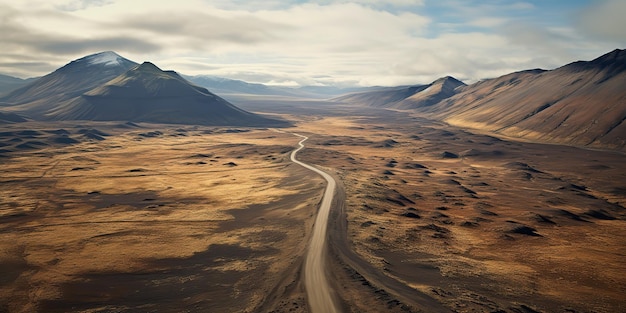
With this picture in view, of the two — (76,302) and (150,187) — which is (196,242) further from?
(150,187)

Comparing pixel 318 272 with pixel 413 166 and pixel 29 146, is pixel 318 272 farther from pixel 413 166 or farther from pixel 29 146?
pixel 29 146

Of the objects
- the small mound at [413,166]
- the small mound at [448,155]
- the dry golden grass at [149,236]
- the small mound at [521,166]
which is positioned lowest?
the dry golden grass at [149,236]

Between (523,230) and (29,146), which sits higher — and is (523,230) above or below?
below

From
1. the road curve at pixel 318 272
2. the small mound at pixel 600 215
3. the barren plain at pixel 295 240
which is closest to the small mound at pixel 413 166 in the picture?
the barren plain at pixel 295 240

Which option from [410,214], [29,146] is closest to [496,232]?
[410,214]

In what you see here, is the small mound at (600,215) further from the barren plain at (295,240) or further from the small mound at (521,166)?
the small mound at (521,166)

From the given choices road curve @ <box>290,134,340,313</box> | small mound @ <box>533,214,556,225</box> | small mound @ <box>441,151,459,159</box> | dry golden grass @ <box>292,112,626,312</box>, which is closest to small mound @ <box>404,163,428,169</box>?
dry golden grass @ <box>292,112,626,312</box>

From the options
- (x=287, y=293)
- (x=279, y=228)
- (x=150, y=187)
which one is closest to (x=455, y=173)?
(x=279, y=228)

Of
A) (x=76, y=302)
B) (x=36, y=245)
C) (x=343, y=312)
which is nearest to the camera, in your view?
(x=343, y=312)
